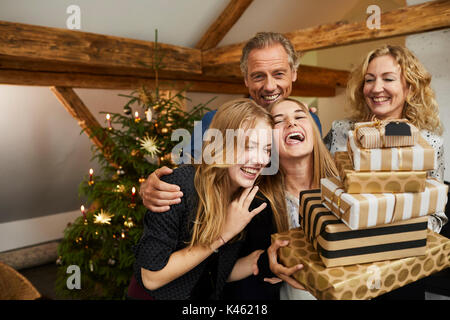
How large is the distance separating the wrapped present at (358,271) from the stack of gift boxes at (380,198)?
0.03m

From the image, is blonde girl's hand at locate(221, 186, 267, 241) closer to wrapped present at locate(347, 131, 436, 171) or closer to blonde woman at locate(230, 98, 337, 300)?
blonde woman at locate(230, 98, 337, 300)

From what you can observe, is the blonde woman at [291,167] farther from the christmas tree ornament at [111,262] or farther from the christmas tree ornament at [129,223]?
the christmas tree ornament at [111,262]

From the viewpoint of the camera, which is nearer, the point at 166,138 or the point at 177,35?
the point at 166,138

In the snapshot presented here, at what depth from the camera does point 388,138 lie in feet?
3.02

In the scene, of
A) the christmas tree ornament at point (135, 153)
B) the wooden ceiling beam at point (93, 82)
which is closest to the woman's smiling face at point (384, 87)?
the wooden ceiling beam at point (93, 82)

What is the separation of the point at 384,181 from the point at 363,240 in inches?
7.8

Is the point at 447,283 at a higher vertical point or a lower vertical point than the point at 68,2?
lower

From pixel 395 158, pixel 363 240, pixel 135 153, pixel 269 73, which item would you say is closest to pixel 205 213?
pixel 363 240

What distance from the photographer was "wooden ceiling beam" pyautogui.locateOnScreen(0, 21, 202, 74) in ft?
8.16

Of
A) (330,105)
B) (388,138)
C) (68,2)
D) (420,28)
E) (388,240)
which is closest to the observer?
(388,138)

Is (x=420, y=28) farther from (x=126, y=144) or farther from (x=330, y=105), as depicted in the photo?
(x=330, y=105)

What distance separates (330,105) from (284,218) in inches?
224

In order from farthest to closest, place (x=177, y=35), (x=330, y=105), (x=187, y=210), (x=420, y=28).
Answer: (x=330, y=105) → (x=177, y=35) → (x=420, y=28) → (x=187, y=210)
